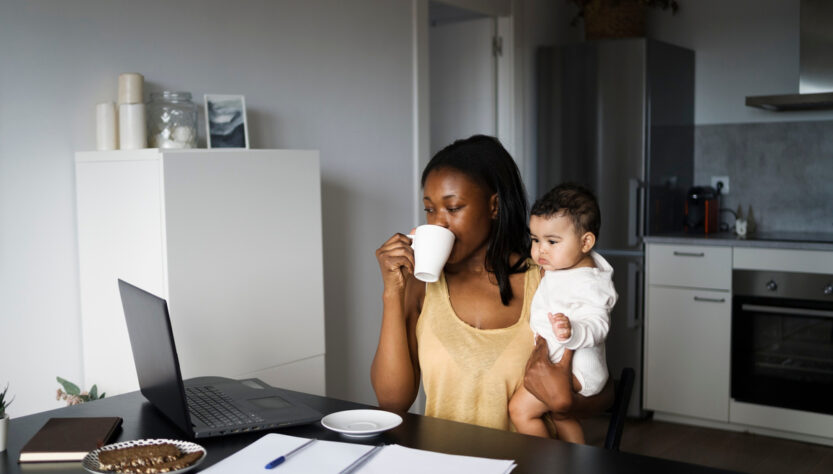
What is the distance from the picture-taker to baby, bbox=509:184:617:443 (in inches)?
62.8

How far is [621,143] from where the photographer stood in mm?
4023

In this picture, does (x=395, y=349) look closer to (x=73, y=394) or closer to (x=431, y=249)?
(x=431, y=249)

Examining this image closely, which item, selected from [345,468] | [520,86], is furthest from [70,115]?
[520,86]

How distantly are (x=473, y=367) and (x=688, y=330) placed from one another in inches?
98.3

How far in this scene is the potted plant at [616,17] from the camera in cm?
417

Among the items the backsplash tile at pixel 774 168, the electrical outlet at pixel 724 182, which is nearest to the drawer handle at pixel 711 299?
the backsplash tile at pixel 774 168

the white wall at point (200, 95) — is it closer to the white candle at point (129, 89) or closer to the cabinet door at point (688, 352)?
the white candle at point (129, 89)

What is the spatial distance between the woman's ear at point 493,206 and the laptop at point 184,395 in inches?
23.1

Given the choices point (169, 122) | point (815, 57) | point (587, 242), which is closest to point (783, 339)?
point (815, 57)

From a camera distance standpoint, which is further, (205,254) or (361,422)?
(205,254)

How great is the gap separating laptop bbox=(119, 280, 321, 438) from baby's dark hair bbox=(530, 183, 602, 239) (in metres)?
0.67

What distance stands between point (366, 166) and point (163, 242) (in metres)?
1.37

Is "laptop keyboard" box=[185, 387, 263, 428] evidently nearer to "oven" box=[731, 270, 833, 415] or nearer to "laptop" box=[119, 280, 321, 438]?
"laptop" box=[119, 280, 321, 438]

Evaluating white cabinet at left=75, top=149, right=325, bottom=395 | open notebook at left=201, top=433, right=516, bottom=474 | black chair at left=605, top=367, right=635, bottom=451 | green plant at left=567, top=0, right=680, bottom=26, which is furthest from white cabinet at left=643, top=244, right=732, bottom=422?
open notebook at left=201, top=433, right=516, bottom=474
